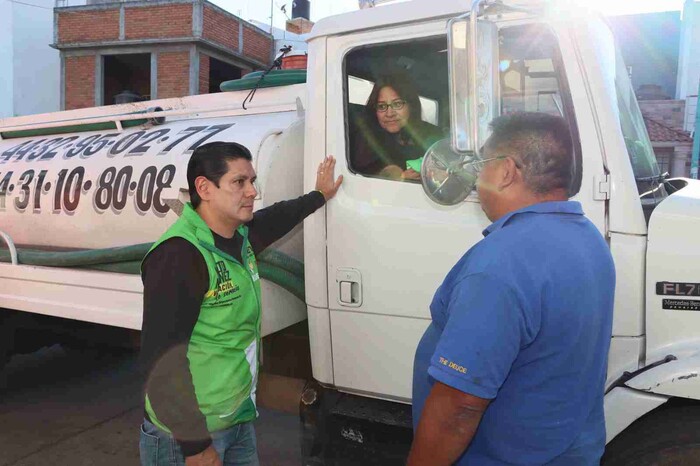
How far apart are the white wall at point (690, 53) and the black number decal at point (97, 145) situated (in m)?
18.4

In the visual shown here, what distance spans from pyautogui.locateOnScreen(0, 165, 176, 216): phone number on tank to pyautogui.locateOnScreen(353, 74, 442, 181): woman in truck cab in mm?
956

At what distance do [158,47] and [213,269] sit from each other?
16.9 metres

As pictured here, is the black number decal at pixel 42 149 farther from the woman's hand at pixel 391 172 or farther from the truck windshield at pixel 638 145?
the truck windshield at pixel 638 145

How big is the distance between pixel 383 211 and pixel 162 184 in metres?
1.13

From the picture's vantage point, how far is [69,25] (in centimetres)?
1762

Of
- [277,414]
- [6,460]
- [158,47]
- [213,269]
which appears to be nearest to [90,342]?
[6,460]

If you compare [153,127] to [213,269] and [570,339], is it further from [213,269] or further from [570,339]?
[570,339]

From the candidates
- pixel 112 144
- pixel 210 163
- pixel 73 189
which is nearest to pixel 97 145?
pixel 112 144

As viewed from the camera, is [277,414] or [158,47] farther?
[158,47]

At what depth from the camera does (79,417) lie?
4.52 meters

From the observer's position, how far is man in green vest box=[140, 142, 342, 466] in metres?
1.71

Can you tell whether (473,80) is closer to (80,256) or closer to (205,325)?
(205,325)

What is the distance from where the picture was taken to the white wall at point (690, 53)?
1761 centimetres

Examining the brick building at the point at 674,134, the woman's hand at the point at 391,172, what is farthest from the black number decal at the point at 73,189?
the brick building at the point at 674,134
